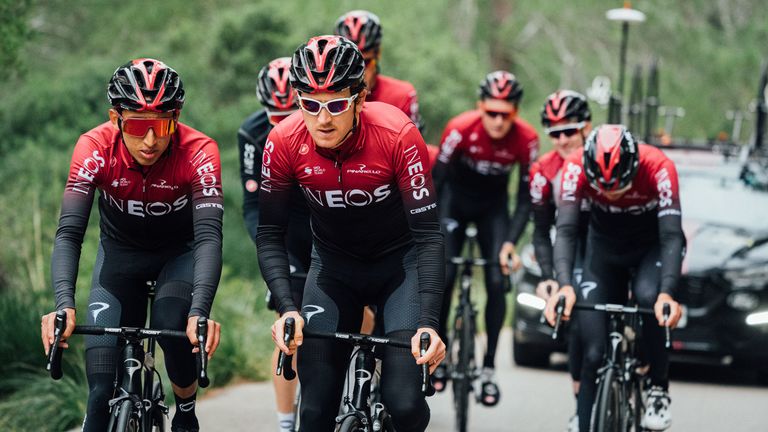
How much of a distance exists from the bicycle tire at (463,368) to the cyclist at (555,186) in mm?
786

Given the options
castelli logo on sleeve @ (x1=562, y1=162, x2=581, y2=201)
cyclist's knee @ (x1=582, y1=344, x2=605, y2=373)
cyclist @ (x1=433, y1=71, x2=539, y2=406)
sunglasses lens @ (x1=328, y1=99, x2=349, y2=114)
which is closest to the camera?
sunglasses lens @ (x1=328, y1=99, x2=349, y2=114)

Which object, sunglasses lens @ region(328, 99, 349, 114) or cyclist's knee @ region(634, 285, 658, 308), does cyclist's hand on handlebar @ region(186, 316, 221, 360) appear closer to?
sunglasses lens @ region(328, 99, 349, 114)

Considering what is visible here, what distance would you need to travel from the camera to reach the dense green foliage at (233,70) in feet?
34.1

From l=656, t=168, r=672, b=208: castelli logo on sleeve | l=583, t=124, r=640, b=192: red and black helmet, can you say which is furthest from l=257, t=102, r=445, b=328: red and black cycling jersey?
l=656, t=168, r=672, b=208: castelli logo on sleeve

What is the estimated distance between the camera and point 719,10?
90.5 feet

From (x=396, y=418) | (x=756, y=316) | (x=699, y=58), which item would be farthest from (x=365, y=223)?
(x=699, y=58)

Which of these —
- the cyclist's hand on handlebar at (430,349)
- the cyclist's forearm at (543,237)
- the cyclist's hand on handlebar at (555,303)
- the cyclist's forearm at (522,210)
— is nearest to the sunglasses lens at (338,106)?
the cyclist's hand on handlebar at (430,349)

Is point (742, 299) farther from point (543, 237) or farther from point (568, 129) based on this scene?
point (543, 237)

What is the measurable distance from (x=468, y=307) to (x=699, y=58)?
60.8ft

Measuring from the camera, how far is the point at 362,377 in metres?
5.52

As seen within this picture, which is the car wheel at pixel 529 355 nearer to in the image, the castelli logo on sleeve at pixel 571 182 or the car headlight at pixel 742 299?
the car headlight at pixel 742 299

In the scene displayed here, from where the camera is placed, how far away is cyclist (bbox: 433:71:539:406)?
30.4 feet

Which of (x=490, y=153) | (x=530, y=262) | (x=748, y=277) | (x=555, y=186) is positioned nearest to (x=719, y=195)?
(x=748, y=277)

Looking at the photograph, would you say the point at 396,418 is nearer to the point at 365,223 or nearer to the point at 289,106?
the point at 365,223
